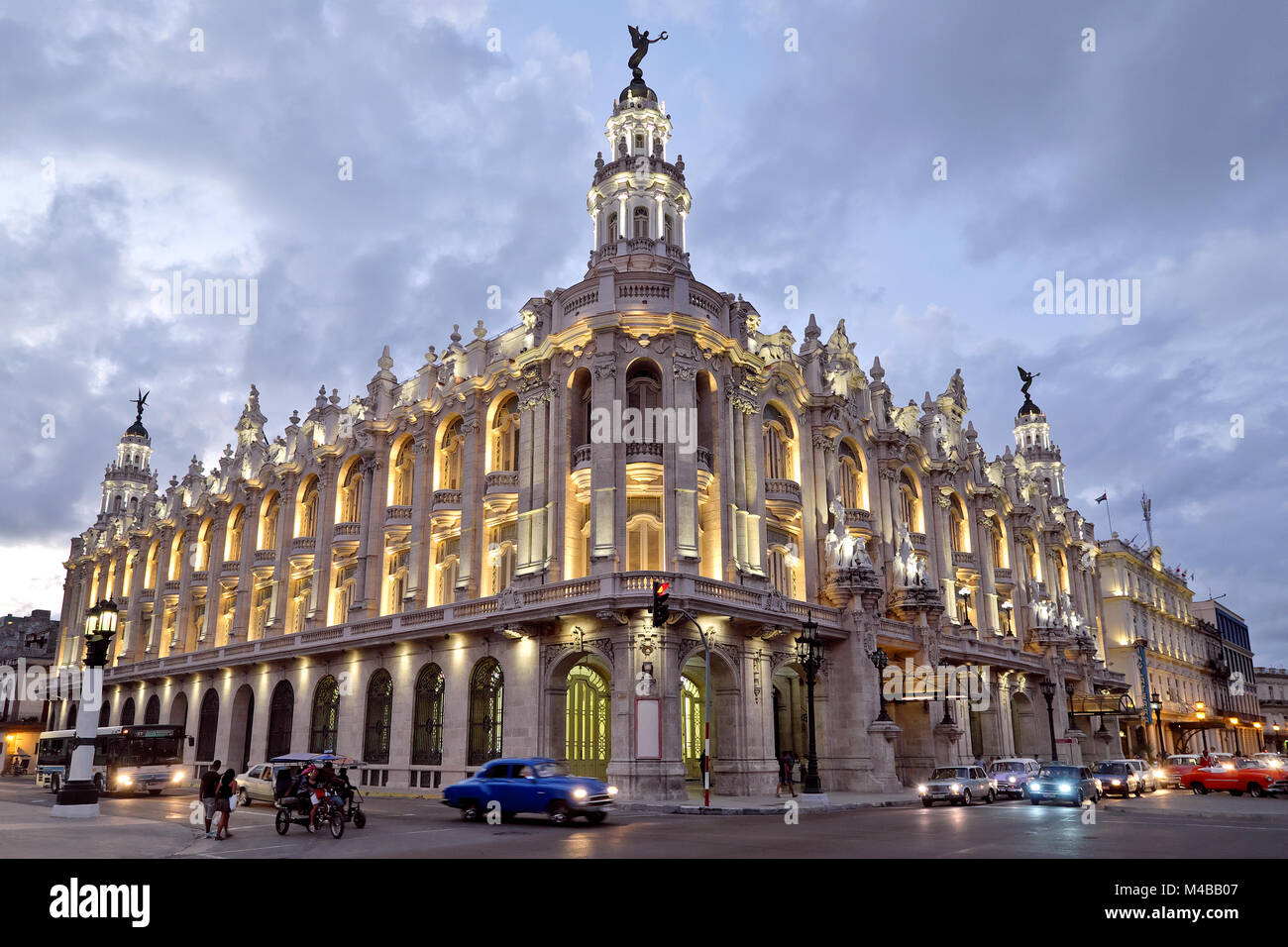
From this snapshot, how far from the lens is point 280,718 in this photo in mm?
45812

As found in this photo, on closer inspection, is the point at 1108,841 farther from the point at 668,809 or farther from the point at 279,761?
the point at 279,761

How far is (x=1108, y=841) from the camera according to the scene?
17.3 meters

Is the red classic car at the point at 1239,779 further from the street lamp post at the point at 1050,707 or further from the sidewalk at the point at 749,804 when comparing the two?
the sidewalk at the point at 749,804

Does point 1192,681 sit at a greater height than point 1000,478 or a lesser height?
lesser

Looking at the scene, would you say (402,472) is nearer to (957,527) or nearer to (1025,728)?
(957,527)

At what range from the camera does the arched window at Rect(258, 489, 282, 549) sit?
5497 centimetres

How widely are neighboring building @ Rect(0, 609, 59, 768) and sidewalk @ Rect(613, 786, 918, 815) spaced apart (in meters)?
65.3

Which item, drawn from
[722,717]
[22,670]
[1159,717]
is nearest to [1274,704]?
[1159,717]

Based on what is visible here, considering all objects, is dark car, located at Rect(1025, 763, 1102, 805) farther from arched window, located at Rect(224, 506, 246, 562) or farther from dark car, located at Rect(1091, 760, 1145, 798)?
arched window, located at Rect(224, 506, 246, 562)

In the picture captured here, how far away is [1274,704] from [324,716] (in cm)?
11939

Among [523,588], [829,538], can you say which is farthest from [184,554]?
[829,538]

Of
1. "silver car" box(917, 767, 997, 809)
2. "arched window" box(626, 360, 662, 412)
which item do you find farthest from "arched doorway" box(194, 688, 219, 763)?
"silver car" box(917, 767, 997, 809)

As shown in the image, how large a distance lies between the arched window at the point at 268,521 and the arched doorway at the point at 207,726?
8694 mm
